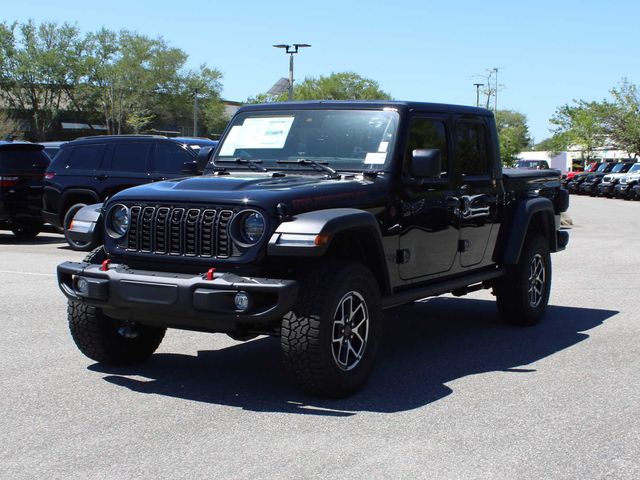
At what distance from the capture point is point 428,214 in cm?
704

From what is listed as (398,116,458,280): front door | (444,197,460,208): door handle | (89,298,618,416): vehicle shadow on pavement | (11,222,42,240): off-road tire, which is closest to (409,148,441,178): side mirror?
(398,116,458,280): front door

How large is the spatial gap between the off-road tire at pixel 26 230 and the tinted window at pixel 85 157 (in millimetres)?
2196

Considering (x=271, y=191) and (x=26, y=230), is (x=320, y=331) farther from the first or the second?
(x=26, y=230)

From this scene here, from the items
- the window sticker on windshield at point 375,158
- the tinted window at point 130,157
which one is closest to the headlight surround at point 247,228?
the window sticker on windshield at point 375,158

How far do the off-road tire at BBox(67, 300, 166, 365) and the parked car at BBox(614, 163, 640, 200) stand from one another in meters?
39.9

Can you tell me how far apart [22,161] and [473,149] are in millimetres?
11105

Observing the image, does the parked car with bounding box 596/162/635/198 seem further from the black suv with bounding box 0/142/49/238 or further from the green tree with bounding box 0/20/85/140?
the green tree with bounding box 0/20/85/140

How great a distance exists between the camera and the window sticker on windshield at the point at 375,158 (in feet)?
22.0

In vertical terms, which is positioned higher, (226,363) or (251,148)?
(251,148)

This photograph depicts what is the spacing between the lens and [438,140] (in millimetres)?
7398

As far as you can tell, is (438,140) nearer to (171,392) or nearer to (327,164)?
(327,164)

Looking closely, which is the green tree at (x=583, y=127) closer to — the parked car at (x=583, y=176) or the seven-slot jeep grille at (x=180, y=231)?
the parked car at (x=583, y=176)

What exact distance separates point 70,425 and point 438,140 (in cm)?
362

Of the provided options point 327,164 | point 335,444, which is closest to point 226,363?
point 327,164
